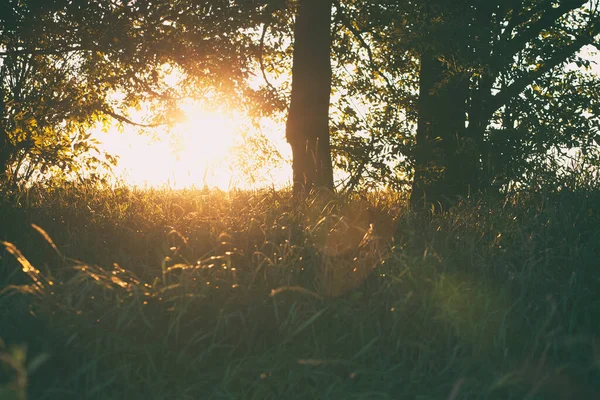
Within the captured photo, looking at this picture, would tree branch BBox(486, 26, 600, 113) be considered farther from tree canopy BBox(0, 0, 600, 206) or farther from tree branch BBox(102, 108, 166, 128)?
tree branch BBox(102, 108, 166, 128)

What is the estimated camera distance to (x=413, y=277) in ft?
14.4

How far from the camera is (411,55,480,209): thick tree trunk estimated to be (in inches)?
416

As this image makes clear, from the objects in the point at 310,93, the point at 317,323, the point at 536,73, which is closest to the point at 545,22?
the point at 536,73

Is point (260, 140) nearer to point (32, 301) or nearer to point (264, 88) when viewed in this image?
point (264, 88)

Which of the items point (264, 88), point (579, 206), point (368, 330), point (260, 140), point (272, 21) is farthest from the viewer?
point (260, 140)

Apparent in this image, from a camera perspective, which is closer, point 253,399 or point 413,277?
point 253,399

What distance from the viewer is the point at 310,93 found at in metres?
9.66

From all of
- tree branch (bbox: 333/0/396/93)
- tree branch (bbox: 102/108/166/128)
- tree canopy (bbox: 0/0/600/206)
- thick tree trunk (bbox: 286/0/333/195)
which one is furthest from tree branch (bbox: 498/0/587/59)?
tree branch (bbox: 102/108/166/128)

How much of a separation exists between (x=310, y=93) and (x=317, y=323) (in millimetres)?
6476

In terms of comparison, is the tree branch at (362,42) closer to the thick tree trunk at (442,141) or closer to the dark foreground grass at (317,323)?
the thick tree trunk at (442,141)

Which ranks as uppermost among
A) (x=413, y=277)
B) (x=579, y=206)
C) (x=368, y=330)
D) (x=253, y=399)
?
(x=579, y=206)

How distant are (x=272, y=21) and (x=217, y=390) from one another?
24.0 feet

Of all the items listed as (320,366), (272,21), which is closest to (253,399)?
(320,366)

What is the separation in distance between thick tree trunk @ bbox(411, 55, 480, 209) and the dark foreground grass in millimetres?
5033
